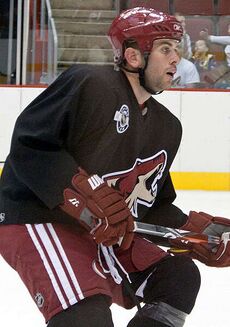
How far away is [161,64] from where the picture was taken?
1722 mm

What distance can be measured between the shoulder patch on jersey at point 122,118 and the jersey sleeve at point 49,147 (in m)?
0.12

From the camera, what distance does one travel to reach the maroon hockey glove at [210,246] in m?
1.78

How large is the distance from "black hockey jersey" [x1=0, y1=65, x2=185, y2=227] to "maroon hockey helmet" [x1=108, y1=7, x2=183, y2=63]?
0.08 metres

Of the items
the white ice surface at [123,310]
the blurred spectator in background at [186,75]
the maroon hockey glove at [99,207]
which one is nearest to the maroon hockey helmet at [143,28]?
the maroon hockey glove at [99,207]

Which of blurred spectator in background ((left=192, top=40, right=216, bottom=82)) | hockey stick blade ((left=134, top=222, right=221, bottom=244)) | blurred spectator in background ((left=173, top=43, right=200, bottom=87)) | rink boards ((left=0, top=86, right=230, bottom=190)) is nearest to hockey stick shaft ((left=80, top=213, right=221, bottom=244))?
hockey stick blade ((left=134, top=222, right=221, bottom=244))

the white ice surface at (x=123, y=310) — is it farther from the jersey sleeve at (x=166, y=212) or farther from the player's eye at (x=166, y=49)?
the player's eye at (x=166, y=49)

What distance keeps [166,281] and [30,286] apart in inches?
12.8

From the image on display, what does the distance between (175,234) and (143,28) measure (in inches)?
19.4

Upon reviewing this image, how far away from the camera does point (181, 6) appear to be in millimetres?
7738

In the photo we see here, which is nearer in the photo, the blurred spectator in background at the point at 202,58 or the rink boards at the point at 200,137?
the rink boards at the point at 200,137

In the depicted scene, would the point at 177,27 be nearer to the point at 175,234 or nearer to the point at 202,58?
the point at 175,234

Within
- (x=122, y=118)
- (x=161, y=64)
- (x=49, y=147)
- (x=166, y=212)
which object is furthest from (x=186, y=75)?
(x=49, y=147)

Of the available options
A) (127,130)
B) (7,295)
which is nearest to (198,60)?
(7,295)

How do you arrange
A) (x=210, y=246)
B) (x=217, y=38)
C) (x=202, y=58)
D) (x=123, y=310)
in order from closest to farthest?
(x=210, y=246) → (x=123, y=310) → (x=202, y=58) → (x=217, y=38)
